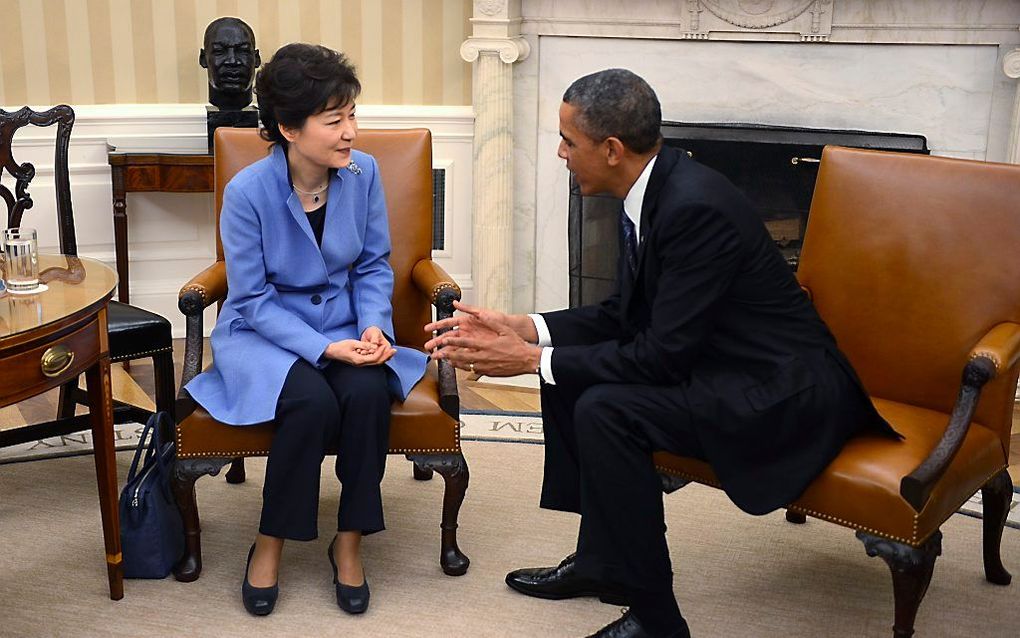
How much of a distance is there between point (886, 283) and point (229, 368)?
5.10 ft

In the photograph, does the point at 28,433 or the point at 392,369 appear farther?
the point at 28,433

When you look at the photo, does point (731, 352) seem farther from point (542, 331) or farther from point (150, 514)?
point (150, 514)

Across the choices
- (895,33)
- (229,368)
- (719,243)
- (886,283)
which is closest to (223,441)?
(229,368)

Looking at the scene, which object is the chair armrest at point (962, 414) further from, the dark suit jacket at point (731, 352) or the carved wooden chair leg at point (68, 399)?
the carved wooden chair leg at point (68, 399)

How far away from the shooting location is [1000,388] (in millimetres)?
2660

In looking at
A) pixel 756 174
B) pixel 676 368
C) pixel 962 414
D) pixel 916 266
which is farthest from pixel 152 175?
pixel 962 414

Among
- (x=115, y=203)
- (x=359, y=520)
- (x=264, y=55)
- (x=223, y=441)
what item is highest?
(x=264, y=55)

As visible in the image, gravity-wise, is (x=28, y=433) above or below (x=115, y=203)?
below

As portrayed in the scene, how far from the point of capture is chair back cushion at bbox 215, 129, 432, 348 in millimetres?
3168

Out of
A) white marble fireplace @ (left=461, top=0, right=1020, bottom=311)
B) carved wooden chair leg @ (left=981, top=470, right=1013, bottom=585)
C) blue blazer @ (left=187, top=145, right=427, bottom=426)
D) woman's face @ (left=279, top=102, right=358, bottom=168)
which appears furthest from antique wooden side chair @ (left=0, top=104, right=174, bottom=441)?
carved wooden chair leg @ (left=981, top=470, right=1013, bottom=585)

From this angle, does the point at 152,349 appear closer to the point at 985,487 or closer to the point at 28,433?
the point at 28,433

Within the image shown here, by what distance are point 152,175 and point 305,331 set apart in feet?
5.93

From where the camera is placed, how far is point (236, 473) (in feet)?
11.1

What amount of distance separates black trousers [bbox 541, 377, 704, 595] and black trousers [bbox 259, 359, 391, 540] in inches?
19.0
